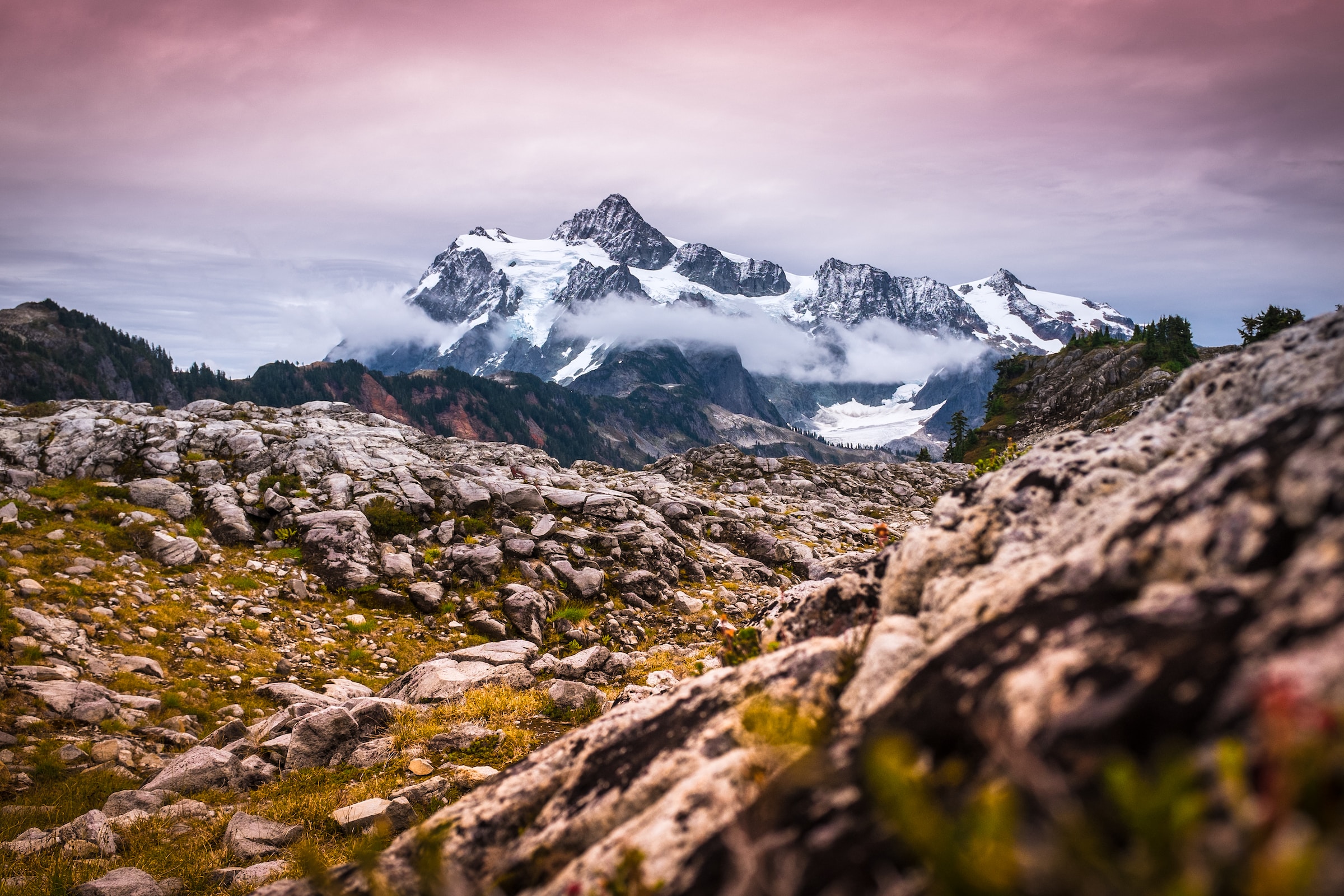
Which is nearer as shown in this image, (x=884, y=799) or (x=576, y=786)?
(x=884, y=799)

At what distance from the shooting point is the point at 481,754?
446 inches

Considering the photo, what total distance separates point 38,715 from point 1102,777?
1724 cm

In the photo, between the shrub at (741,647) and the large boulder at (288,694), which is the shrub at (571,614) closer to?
the large boulder at (288,694)

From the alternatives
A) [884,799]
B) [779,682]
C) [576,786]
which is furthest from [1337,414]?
[576,786]

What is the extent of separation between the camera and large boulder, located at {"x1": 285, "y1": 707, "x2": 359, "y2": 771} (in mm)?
11242

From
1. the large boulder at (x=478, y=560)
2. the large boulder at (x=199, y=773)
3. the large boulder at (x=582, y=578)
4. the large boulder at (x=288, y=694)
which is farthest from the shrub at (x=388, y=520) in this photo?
the large boulder at (x=199, y=773)

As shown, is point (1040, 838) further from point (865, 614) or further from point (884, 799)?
point (865, 614)

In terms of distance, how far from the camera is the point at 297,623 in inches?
725

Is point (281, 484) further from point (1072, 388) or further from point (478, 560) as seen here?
point (1072, 388)

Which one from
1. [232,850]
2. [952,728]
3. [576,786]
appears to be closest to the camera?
[952,728]

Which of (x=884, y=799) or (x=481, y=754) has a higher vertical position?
(x=884, y=799)

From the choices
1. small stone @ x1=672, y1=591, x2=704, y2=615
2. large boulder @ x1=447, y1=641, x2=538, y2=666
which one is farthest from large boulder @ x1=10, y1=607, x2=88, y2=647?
small stone @ x1=672, y1=591, x2=704, y2=615

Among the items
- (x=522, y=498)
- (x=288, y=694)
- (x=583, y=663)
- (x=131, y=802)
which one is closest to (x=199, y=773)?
(x=131, y=802)

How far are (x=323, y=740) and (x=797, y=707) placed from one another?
1066 cm
